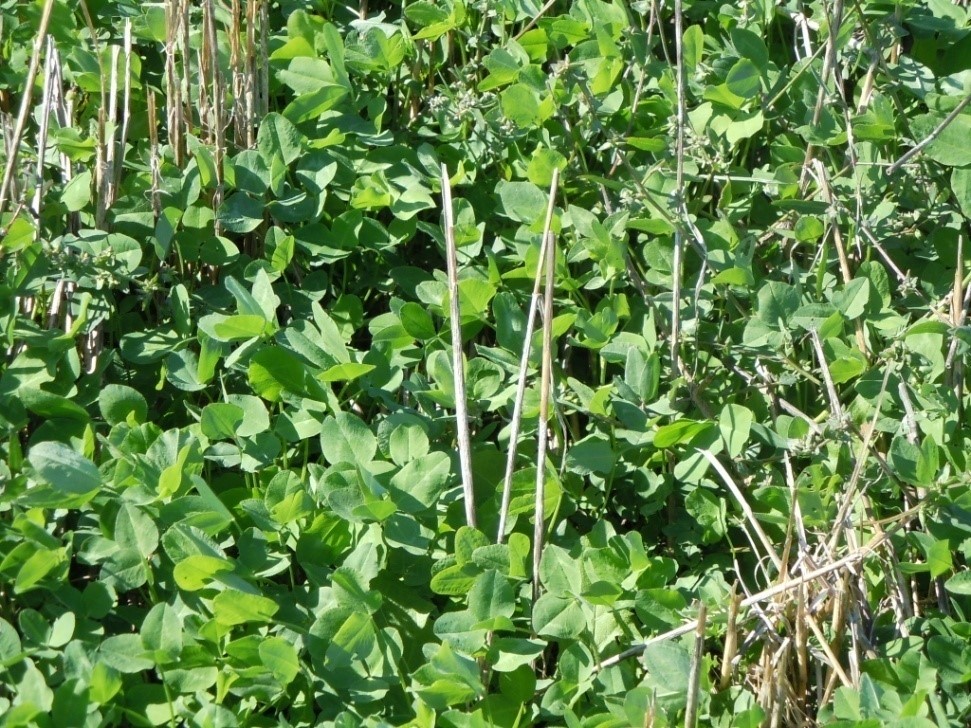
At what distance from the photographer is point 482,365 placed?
165cm

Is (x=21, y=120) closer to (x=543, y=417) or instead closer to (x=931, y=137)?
(x=543, y=417)

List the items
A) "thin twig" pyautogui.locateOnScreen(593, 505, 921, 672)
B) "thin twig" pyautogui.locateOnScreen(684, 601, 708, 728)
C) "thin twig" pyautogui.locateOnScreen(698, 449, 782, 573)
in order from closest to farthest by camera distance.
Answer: "thin twig" pyautogui.locateOnScreen(684, 601, 708, 728), "thin twig" pyautogui.locateOnScreen(593, 505, 921, 672), "thin twig" pyautogui.locateOnScreen(698, 449, 782, 573)

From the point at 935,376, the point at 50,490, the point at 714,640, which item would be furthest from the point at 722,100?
the point at 50,490

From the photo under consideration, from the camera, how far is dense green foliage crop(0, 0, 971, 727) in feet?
4.63

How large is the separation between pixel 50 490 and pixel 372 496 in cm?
41

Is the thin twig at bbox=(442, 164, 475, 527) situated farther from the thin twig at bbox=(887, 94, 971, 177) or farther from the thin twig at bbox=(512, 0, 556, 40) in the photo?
the thin twig at bbox=(887, 94, 971, 177)

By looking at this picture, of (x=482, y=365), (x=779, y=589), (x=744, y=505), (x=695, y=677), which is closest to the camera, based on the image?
(x=695, y=677)

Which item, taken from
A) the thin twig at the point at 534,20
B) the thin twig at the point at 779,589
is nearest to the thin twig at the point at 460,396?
the thin twig at the point at 779,589

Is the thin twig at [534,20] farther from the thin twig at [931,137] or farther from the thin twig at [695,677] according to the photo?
the thin twig at [695,677]

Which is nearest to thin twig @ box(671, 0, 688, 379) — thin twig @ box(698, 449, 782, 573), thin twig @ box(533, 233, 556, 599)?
thin twig @ box(698, 449, 782, 573)

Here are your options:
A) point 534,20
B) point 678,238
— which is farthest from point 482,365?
point 534,20

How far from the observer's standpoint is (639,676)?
4.80 ft

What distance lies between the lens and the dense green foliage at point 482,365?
1.41m

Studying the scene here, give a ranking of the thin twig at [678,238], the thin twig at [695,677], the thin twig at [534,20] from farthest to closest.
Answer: the thin twig at [534,20] → the thin twig at [678,238] → the thin twig at [695,677]
